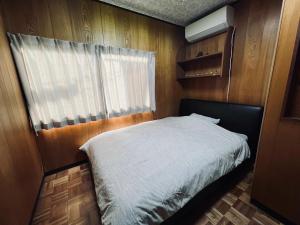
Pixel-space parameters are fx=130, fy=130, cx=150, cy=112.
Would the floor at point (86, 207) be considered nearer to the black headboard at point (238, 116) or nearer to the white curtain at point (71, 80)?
the black headboard at point (238, 116)

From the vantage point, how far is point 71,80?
77.6 inches

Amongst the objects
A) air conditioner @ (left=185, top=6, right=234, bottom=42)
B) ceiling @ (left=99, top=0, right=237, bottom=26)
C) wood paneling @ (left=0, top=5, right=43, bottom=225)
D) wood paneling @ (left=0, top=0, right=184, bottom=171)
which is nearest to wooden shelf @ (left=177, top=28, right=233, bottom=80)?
air conditioner @ (left=185, top=6, right=234, bottom=42)

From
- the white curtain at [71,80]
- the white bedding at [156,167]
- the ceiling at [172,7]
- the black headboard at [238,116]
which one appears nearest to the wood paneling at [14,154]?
the white curtain at [71,80]

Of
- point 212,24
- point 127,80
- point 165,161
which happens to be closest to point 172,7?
point 212,24

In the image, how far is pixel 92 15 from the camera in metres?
2.01

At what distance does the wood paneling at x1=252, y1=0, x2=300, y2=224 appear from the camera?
3.70 ft

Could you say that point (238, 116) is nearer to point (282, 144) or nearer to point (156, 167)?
point (282, 144)

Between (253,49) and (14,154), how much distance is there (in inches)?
132

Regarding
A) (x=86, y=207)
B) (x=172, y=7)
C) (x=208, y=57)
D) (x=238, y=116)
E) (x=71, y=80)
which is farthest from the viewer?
(x=208, y=57)

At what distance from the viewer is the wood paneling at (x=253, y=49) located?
1.83 meters

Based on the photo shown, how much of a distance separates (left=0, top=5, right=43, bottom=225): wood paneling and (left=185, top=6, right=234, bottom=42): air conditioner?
2.89 meters

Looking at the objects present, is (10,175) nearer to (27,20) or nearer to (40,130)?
(40,130)

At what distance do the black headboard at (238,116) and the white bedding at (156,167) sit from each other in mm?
237

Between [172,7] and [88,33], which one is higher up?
[172,7]
